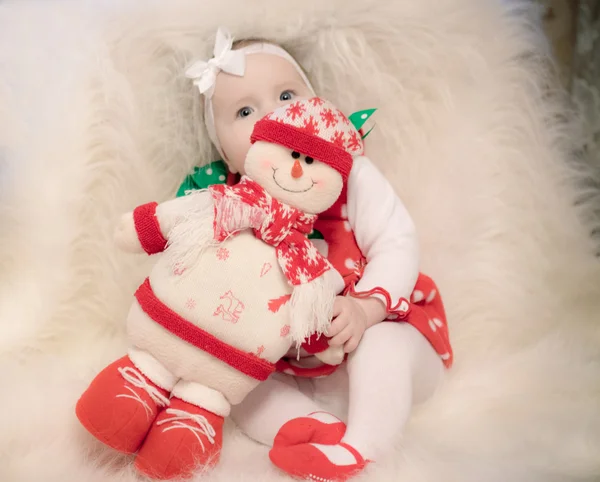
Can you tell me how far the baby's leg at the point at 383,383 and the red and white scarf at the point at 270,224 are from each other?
0.42 feet

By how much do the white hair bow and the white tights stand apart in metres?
0.41

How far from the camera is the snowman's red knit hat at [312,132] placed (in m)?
0.68

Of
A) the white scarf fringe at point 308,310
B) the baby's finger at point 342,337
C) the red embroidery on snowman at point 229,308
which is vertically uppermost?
the red embroidery on snowman at point 229,308

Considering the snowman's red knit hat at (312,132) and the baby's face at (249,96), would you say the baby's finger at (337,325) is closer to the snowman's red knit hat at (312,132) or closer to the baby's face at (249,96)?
the snowman's red knit hat at (312,132)


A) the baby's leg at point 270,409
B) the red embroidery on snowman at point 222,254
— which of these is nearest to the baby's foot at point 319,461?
the baby's leg at point 270,409

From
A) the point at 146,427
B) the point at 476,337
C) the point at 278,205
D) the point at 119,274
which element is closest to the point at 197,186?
the point at 119,274

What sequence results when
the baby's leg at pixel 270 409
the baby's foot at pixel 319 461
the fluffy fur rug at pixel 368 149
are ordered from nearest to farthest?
the baby's foot at pixel 319 461 → the baby's leg at pixel 270 409 → the fluffy fur rug at pixel 368 149

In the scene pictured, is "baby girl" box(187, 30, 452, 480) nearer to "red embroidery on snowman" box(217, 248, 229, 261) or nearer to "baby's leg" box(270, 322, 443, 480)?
"baby's leg" box(270, 322, 443, 480)

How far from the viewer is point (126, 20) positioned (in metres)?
0.92

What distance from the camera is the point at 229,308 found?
66 cm

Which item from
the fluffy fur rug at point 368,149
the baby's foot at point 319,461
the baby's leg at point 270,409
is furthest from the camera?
the fluffy fur rug at point 368,149

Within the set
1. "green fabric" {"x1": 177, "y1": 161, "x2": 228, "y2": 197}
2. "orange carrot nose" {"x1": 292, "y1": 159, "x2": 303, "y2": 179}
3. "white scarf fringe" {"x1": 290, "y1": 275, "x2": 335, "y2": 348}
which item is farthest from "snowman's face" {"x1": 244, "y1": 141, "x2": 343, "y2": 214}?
"green fabric" {"x1": 177, "y1": 161, "x2": 228, "y2": 197}

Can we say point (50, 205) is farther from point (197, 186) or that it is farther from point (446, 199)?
point (446, 199)

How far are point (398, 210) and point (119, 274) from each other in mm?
458
